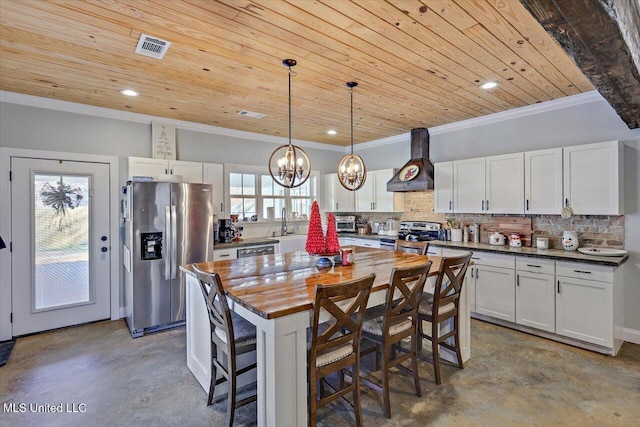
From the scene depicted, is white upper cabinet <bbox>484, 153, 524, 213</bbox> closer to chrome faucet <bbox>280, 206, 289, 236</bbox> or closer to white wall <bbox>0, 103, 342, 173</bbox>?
chrome faucet <bbox>280, 206, 289, 236</bbox>

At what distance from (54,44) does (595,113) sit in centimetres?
525

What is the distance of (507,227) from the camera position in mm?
4285

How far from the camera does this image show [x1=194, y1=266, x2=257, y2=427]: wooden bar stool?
76.8 inches

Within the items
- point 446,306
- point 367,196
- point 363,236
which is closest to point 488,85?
point 446,306

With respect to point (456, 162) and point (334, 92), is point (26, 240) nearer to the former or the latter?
point (334, 92)

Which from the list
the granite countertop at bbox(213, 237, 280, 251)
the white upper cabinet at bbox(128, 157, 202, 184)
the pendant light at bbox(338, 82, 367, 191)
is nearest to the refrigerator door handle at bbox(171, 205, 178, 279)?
the granite countertop at bbox(213, 237, 280, 251)

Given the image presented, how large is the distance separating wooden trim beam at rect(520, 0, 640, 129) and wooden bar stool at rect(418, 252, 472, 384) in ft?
5.02

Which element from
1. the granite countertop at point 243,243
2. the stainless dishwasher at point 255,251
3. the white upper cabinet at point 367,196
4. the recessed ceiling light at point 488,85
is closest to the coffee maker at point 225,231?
the granite countertop at point 243,243

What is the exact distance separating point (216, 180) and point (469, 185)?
3734mm

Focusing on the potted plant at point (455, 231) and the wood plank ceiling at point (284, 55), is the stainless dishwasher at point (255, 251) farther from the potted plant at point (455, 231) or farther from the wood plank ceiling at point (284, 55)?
the potted plant at point (455, 231)

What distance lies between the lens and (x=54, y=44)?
240 cm

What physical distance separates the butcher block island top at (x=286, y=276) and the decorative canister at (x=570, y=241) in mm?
1722

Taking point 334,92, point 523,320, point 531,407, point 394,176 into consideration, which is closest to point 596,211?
point 523,320

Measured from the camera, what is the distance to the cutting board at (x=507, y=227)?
4094 mm
